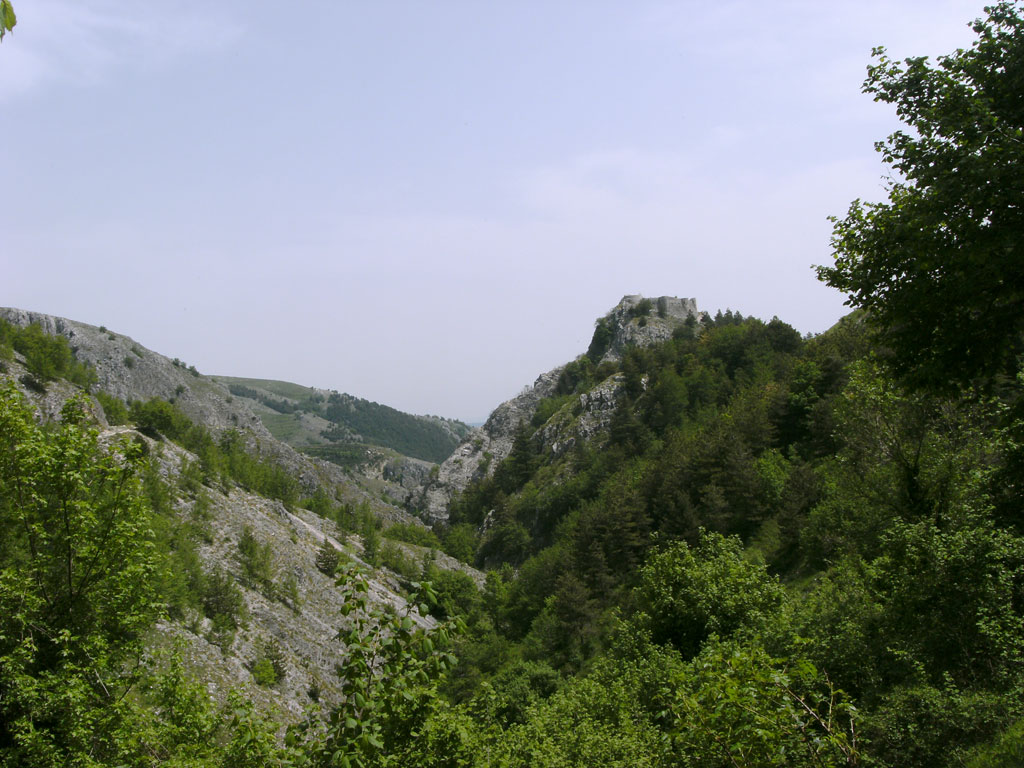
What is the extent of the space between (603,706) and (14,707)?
51.6 ft

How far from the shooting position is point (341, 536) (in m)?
91.9

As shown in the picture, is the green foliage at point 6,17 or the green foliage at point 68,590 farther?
the green foliage at point 68,590

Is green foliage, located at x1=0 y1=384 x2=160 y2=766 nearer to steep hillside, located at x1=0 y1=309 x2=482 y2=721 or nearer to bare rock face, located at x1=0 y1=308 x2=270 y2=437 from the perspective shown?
steep hillside, located at x1=0 y1=309 x2=482 y2=721

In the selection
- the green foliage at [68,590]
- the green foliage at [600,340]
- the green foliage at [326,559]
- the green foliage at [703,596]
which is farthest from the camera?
the green foliage at [600,340]

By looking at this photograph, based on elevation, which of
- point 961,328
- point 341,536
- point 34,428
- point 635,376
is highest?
point 635,376

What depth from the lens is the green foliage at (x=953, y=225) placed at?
300 inches

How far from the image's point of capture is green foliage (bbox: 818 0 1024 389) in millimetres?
7609

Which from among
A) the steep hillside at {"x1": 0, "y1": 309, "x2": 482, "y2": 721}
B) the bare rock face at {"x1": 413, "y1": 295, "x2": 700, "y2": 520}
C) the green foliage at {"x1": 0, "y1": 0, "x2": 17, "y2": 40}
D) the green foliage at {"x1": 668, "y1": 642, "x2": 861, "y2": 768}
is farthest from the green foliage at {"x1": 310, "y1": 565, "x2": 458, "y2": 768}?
the bare rock face at {"x1": 413, "y1": 295, "x2": 700, "y2": 520}

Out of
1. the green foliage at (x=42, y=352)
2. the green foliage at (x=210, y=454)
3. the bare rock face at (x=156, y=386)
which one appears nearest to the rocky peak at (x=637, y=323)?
the bare rock face at (x=156, y=386)

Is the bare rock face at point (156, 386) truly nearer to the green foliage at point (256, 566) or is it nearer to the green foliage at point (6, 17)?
the green foliage at point (256, 566)

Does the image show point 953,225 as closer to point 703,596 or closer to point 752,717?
point 752,717

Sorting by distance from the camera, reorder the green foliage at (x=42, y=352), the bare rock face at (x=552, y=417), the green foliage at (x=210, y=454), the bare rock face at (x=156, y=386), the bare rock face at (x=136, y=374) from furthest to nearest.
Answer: the bare rock face at (x=136, y=374) < the bare rock face at (x=156, y=386) < the bare rock face at (x=552, y=417) < the green foliage at (x=210, y=454) < the green foliage at (x=42, y=352)

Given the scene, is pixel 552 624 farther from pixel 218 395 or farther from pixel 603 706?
pixel 218 395

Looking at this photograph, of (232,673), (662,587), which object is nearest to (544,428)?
(232,673)
